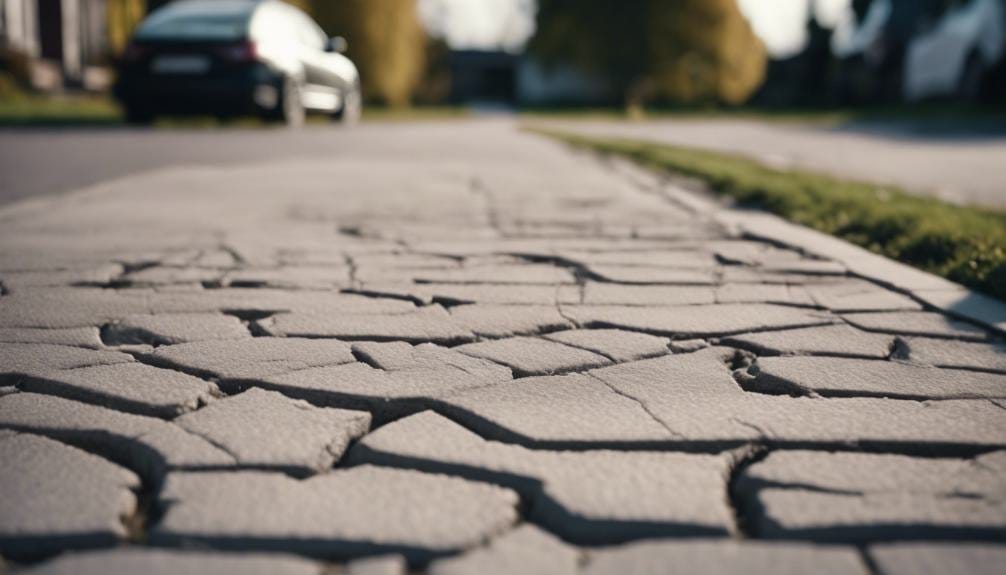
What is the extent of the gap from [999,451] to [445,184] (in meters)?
4.77

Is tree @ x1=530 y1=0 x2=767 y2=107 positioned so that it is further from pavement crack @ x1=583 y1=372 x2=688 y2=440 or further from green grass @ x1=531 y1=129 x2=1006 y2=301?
pavement crack @ x1=583 y1=372 x2=688 y2=440

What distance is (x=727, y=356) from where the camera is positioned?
7.61 ft

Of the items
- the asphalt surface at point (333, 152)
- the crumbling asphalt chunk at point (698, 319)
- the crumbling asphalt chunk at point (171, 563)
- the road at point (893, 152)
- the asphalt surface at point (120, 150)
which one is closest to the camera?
the crumbling asphalt chunk at point (171, 563)

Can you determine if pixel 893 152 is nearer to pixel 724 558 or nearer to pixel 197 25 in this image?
pixel 197 25

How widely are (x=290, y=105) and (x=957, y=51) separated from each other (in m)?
20.4

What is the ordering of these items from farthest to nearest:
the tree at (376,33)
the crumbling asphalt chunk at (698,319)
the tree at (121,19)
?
the tree at (376,33), the tree at (121,19), the crumbling asphalt chunk at (698,319)

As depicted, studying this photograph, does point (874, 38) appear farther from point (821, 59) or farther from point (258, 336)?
point (258, 336)

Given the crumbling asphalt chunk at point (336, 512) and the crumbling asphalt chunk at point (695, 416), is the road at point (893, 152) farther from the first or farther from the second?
the crumbling asphalt chunk at point (336, 512)

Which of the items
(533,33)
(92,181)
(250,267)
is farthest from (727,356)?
(533,33)

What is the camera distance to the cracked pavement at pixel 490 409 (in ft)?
4.46

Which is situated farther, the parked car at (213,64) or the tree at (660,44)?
the tree at (660,44)

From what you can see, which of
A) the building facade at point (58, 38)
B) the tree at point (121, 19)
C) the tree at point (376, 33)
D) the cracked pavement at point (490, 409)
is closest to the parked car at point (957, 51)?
the tree at point (376, 33)

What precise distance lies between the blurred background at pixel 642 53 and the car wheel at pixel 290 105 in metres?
2.06

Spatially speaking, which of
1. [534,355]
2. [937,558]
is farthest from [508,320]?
[937,558]
